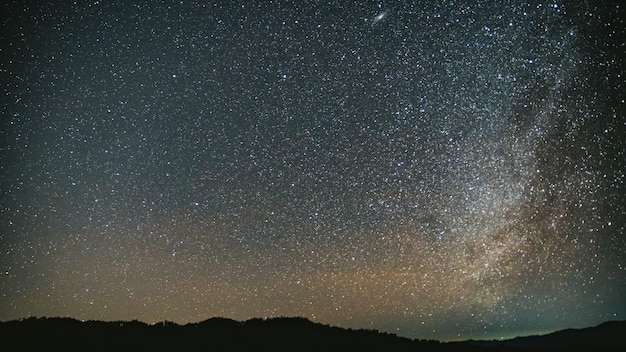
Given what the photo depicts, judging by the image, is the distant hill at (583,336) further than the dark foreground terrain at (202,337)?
Yes

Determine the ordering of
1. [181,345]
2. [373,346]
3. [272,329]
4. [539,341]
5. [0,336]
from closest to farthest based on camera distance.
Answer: [0,336]
[181,345]
[373,346]
[272,329]
[539,341]

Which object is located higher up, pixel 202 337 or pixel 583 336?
pixel 202 337

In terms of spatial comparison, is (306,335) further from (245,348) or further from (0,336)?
(0,336)

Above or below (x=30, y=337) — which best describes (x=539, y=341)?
below

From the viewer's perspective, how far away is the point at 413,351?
16.6m

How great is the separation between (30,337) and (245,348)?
5761 mm

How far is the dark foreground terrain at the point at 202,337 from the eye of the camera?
11656 mm

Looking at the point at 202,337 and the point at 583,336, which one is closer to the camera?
the point at 202,337

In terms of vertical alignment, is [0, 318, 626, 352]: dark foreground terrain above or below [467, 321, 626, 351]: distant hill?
above

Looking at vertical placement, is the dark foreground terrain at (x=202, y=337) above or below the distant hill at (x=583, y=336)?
above

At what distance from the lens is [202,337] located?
14.0 meters

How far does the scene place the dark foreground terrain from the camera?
38.2ft

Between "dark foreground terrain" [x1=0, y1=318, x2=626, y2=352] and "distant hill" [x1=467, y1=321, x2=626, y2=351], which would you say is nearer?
"dark foreground terrain" [x1=0, y1=318, x2=626, y2=352]

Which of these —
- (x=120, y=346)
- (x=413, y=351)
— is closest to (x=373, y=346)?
(x=413, y=351)
